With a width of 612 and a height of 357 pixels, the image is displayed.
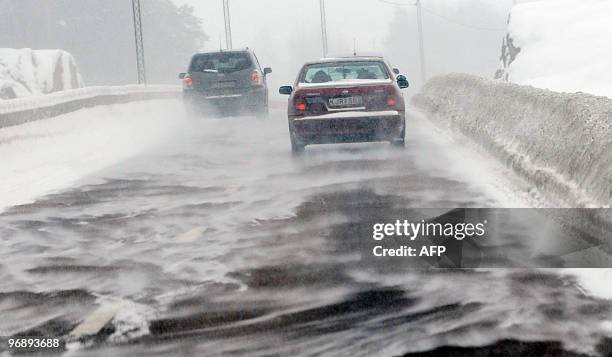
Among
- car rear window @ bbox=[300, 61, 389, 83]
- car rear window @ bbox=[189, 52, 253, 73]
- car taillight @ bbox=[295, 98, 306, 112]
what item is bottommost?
car taillight @ bbox=[295, 98, 306, 112]

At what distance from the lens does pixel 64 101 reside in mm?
20500

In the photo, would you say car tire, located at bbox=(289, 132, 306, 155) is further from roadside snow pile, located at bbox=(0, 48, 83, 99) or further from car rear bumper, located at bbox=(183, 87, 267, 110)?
roadside snow pile, located at bbox=(0, 48, 83, 99)

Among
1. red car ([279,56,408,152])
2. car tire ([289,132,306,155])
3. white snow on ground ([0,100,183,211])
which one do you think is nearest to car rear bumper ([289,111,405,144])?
red car ([279,56,408,152])

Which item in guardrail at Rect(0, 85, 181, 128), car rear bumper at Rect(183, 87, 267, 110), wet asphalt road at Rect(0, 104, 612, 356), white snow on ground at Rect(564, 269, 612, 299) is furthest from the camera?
car rear bumper at Rect(183, 87, 267, 110)

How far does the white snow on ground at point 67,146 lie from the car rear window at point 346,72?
3526 millimetres

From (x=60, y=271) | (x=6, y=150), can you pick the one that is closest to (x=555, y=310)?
(x=60, y=271)

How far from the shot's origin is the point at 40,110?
1833cm

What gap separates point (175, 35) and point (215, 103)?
73863 mm

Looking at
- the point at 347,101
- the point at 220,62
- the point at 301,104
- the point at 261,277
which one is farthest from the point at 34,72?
the point at 261,277

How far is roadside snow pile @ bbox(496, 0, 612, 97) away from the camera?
125 ft

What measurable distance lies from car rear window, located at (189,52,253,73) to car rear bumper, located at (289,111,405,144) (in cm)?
955

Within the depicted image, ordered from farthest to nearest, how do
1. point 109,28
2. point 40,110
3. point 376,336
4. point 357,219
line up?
point 109,28
point 40,110
point 357,219
point 376,336

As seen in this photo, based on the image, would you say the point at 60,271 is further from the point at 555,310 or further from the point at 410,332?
the point at 555,310

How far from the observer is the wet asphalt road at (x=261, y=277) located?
5418mm
